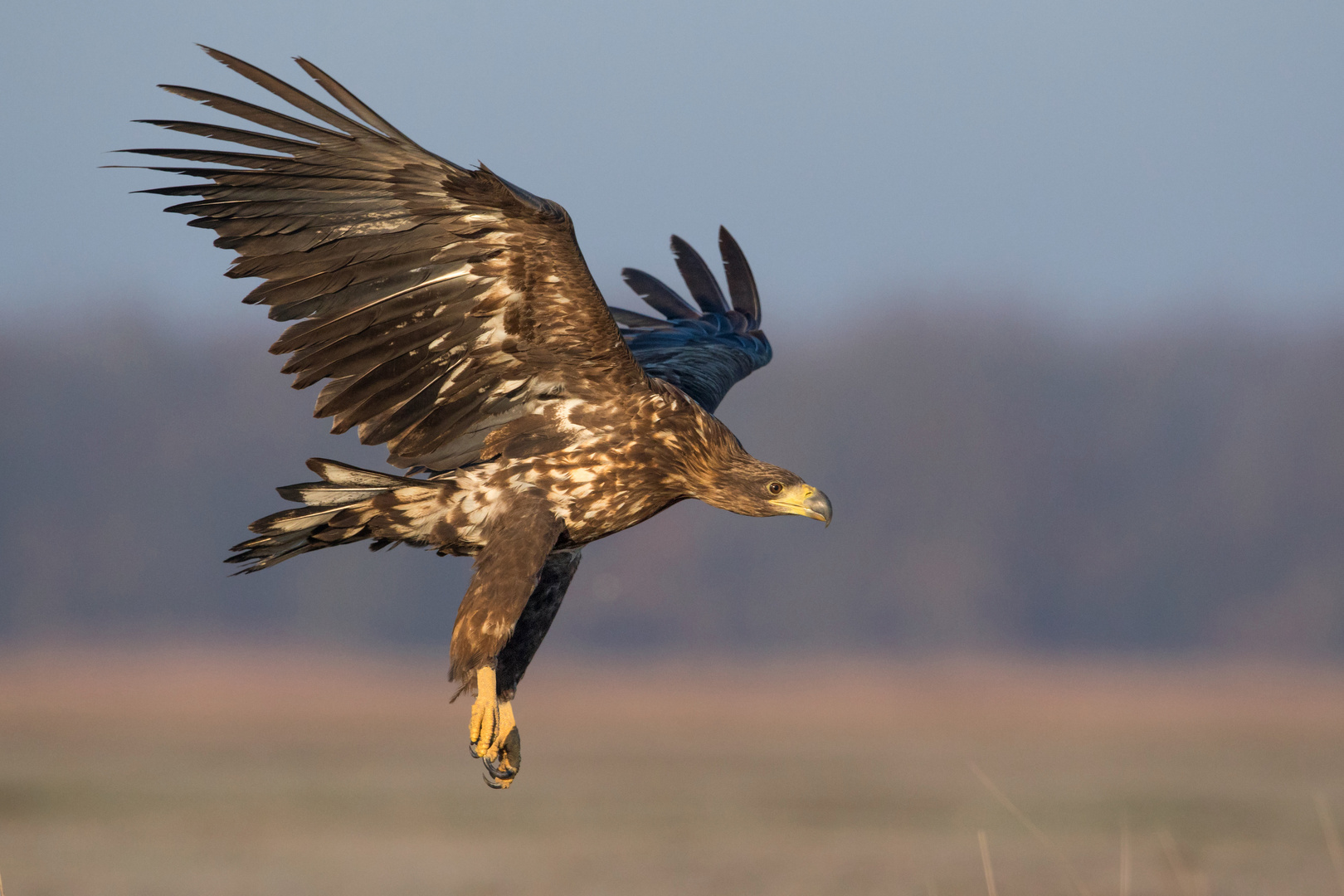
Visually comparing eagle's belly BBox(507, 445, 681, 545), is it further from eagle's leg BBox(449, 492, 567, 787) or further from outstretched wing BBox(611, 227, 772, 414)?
outstretched wing BBox(611, 227, 772, 414)

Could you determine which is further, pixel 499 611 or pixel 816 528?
pixel 816 528

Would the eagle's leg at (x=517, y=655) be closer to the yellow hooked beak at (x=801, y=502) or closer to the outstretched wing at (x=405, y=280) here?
the outstretched wing at (x=405, y=280)

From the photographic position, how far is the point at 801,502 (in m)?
7.53

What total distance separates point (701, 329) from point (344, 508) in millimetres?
3383

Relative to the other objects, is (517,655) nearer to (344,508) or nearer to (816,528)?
(344,508)

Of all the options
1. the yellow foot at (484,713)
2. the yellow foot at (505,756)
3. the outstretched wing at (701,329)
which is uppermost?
the outstretched wing at (701,329)

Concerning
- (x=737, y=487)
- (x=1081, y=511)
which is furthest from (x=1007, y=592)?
(x=737, y=487)

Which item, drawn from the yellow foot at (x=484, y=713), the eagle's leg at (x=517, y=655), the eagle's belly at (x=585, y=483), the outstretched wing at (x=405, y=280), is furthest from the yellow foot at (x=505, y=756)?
the outstretched wing at (x=405, y=280)

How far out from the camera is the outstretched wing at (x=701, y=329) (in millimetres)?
9000

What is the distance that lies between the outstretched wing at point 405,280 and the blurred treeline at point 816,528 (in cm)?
5565

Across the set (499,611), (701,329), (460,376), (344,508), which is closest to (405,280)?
(460,376)

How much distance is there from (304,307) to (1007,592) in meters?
63.0

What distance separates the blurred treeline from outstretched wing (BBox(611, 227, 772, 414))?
5246cm

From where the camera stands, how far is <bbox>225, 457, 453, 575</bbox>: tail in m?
7.36
